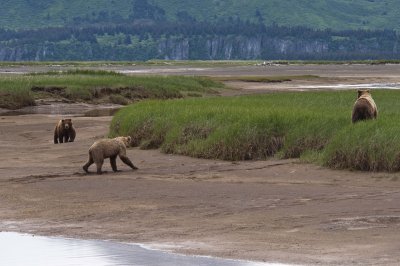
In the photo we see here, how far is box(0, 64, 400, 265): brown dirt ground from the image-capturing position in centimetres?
1286

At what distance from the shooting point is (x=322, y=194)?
1669 cm

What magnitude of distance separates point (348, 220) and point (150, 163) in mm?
8555

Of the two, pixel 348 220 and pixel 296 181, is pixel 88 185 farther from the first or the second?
pixel 348 220

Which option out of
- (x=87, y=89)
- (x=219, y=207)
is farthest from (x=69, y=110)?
(x=219, y=207)

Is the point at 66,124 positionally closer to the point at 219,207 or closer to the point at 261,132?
the point at 261,132

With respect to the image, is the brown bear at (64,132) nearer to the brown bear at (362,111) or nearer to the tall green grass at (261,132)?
the tall green grass at (261,132)

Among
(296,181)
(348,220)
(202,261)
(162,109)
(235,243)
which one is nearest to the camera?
(202,261)

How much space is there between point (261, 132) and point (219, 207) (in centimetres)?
597

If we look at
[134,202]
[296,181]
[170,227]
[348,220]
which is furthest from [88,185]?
[348,220]

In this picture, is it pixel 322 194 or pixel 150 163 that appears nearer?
pixel 322 194

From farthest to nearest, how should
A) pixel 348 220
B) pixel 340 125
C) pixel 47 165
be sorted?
1. pixel 47 165
2. pixel 340 125
3. pixel 348 220

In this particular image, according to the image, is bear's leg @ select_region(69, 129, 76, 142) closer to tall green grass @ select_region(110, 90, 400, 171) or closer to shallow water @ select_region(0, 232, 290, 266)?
tall green grass @ select_region(110, 90, 400, 171)

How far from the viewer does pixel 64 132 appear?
1111 inches

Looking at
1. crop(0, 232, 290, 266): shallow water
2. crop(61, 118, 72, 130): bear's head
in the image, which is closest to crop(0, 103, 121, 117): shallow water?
crop(61, 118, 72, 130): bear's head
